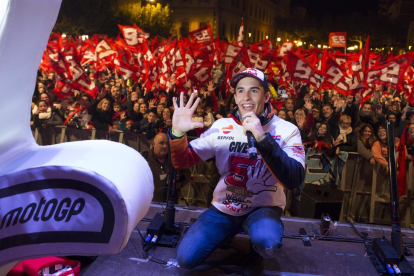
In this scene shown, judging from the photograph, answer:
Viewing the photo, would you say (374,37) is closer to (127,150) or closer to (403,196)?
(403,196)

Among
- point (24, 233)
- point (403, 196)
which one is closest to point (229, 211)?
point (24, 233)

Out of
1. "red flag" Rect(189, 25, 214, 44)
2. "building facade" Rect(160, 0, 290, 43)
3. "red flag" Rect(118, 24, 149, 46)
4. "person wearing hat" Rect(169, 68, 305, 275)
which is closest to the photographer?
"person wearing hat" Rect(169, 68, 305, 275)

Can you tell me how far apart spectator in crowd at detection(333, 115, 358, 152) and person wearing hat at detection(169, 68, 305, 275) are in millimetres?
3357

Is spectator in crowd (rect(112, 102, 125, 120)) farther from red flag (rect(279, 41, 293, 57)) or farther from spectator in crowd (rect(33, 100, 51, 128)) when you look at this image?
red flag (rect(279, 41, 293, 57))

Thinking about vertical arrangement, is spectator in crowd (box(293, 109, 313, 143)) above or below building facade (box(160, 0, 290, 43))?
below

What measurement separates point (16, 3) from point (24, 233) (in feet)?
2.30

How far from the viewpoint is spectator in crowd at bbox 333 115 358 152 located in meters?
6.23

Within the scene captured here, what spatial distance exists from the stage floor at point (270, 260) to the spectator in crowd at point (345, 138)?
2.46 meters

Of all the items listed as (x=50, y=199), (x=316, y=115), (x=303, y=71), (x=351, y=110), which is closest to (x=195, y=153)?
(x=50, y=199)

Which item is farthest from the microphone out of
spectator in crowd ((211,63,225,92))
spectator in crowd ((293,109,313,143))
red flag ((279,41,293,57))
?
red flag ((279,41,293,57))

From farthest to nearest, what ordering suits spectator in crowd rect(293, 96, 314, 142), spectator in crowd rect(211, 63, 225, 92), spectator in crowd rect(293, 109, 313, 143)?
spectator in crowd rect(211, 63, 225, 92)
spectator in crowd rect(293, 109, 313, 143)
spectator in crowd rect(293, 96, 314, 142)

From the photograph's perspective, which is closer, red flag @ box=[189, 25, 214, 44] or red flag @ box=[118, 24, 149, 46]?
red flag @ box=[118, 24, 149, 46]

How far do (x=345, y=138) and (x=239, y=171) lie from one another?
381 cm

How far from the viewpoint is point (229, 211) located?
10.5 ft
